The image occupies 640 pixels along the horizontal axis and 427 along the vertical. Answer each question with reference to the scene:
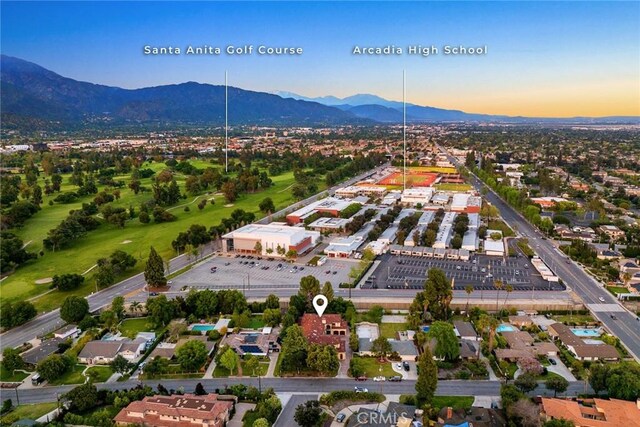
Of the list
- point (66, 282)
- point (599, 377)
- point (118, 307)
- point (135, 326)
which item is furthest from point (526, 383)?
point (66, 282)

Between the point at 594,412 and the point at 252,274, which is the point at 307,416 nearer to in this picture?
the point at 594,412

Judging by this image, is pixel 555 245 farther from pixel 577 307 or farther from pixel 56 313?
pixel 56 313

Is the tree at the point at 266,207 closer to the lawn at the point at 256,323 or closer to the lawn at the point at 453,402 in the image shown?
the lawn at the point at 256,323

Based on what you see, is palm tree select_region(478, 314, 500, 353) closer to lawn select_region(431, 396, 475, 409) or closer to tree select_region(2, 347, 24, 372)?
lawn select_region(431, 396, 475, 409)

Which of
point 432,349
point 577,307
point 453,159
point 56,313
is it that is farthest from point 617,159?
point 56,313

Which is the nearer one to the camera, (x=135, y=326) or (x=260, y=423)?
(x=260, y=423)

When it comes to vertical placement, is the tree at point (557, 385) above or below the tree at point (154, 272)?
below

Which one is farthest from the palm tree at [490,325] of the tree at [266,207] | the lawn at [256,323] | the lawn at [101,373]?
the tree at [266,207]
